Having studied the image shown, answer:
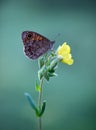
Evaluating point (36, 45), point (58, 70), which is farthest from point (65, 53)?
point (58, 70)

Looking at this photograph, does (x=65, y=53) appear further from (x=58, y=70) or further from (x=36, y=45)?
(x=58, y=70)

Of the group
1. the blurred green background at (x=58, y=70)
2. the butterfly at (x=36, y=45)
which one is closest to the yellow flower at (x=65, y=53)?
the butterfly at (x=36, y=45)

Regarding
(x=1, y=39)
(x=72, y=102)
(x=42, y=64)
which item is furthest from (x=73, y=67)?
(x=42, y=64)

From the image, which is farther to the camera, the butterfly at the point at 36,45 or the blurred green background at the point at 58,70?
the blurred green background at the point at 58,70

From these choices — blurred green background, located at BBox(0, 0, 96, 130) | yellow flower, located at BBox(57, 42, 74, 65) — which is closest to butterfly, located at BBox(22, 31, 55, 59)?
yellow flower, located at BBox(57, 42, 74, 65)

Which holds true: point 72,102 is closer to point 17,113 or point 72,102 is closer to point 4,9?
point 17,113

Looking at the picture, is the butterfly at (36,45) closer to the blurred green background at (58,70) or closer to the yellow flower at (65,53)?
the yellow flower at (65,53)
